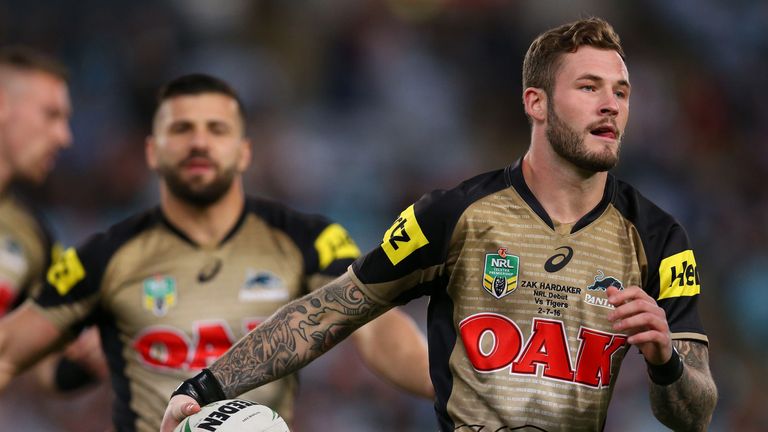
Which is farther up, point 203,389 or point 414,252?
point 414,252

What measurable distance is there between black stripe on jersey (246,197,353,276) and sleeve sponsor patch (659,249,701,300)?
2169 mm

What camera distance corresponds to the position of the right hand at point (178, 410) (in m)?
4.69

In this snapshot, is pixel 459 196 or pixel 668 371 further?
pixel 459 196

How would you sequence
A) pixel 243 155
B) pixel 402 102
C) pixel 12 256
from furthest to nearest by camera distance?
pixel 402 102, pixel 12 256, pixel 243 155

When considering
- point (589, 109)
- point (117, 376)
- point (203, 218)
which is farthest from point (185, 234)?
point (589, 109)

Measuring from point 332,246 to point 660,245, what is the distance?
7.54ft

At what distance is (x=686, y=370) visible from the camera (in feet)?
14.7

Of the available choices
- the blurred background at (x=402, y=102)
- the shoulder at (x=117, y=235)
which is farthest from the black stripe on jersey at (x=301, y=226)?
the blurred background at (x=402, y=102)

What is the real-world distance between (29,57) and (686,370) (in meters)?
5.87

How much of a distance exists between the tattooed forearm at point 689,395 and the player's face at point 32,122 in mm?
5080

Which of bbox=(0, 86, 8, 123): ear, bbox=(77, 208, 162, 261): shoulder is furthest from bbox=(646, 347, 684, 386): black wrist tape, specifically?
bbox=(0, 86, 8, 123): ear

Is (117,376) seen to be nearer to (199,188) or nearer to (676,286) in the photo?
(199,188)

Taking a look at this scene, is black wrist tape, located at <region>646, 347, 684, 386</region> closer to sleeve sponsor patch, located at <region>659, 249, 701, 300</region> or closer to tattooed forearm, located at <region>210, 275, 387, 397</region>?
sleeve sponsor patch, located at <region>659, 249, 701, 300</region>

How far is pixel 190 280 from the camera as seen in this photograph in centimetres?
668
